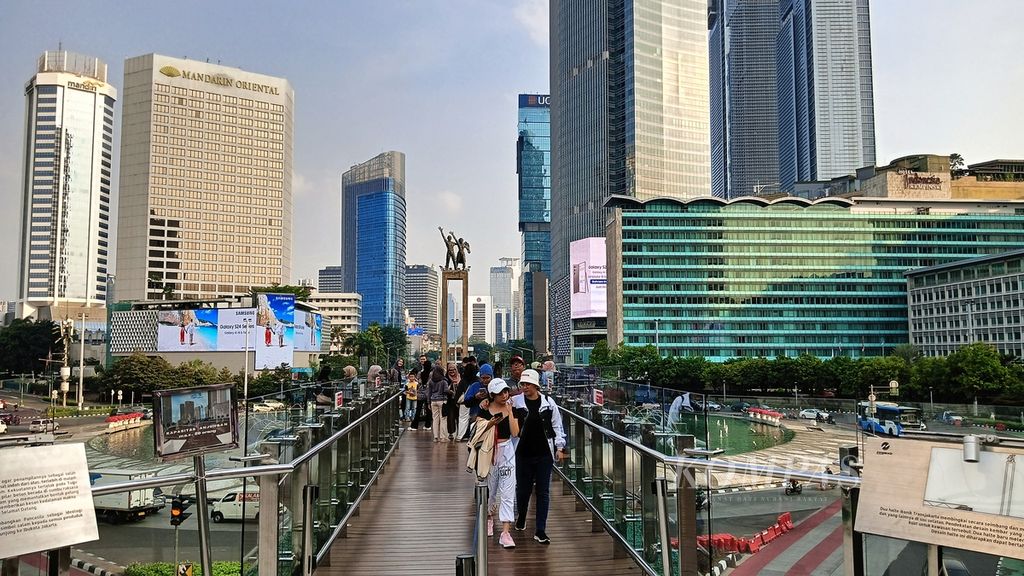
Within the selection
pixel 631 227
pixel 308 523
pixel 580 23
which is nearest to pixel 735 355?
pixel 631 227

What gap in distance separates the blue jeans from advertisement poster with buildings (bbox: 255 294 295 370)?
76.7 m

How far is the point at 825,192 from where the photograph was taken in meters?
117

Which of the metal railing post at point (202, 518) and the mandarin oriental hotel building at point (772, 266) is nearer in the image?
the metal railing post at point (202, 518)

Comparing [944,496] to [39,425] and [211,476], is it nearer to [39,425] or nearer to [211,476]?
[211,476]

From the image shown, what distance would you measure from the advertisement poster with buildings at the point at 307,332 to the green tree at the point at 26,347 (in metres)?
27.8

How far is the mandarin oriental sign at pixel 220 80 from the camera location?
106438 millimetres

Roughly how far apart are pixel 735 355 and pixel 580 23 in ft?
232

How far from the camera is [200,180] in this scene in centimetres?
10800

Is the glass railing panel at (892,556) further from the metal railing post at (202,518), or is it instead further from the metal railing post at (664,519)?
the metal railing post at (202,518)

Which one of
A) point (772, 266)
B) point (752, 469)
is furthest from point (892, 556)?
point (772, 266)

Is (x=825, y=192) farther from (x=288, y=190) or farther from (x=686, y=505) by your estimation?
(x=686, y=505)

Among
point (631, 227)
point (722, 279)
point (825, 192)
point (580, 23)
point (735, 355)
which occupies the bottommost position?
point (735, 355)

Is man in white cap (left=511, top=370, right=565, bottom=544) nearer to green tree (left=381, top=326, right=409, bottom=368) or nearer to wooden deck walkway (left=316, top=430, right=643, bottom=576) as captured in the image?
wooden deck walkway (left=316, top=430, right=643, bottom=576)

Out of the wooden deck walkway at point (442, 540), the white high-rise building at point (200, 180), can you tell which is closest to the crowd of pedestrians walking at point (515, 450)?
the wooden deck walkway at point (442, 540)
